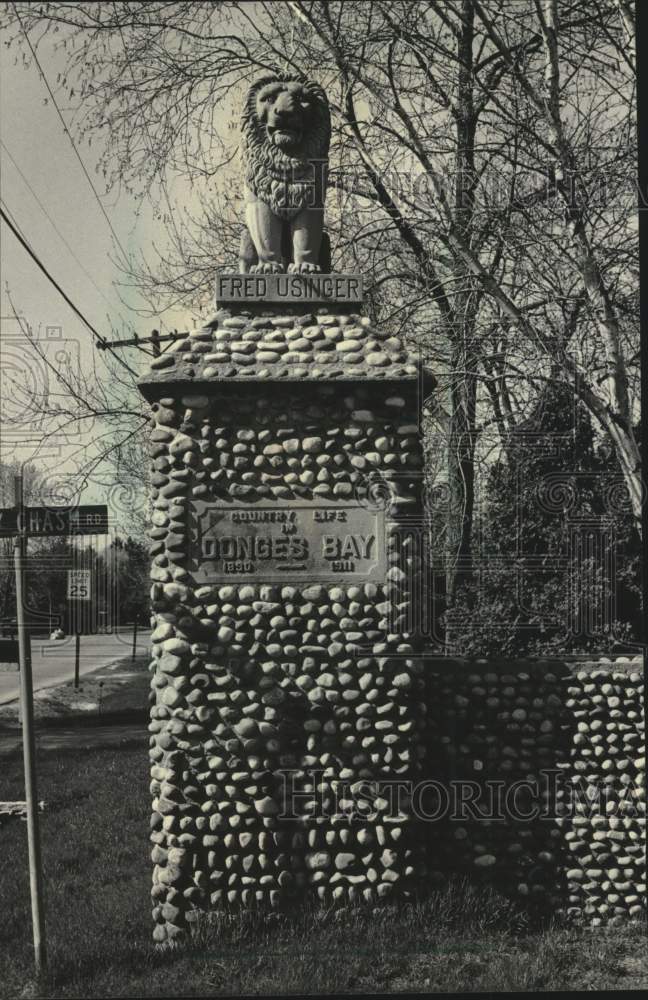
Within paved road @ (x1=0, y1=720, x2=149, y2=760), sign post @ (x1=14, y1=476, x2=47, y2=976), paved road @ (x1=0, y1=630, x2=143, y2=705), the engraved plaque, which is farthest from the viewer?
paved road @ (x1=0, y1=630, x2=143, y2=705)

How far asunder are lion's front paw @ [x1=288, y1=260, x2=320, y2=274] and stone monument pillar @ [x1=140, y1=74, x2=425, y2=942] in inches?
27.1

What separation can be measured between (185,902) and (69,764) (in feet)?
22.3

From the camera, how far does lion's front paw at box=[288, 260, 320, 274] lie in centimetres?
649

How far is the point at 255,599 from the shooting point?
6031mm

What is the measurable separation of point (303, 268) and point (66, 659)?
947cm

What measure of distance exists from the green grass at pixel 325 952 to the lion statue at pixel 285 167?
4851 mm

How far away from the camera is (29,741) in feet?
16.0

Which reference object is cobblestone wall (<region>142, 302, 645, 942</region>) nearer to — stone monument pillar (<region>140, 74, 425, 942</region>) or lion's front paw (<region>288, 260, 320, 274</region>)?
stone monument pillar (<region>140, 74, 425, 942</region>)

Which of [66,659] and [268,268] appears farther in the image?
[66,659]

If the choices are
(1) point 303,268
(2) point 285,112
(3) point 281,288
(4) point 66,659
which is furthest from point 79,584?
(2) point 285,112

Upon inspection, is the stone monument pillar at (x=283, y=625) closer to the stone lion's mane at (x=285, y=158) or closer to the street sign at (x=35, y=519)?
the street sign at (x=35, y=519)

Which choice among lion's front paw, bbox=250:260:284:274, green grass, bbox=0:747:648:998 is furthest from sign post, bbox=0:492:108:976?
lion's front paw, bbox=250:260:284:274

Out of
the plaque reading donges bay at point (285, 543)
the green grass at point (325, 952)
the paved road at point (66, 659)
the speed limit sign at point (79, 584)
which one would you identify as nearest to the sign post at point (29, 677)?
the green grass at point (325, 952)

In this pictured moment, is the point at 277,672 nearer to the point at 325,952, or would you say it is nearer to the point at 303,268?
the point at 325,952
